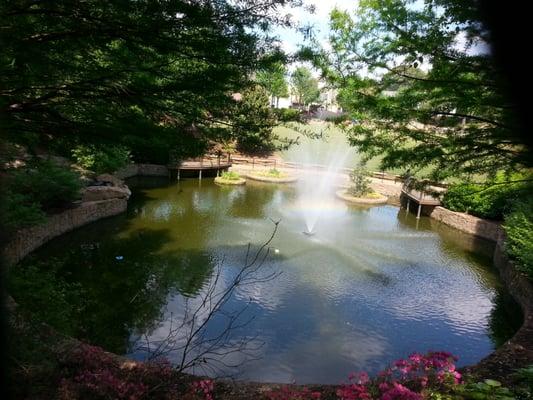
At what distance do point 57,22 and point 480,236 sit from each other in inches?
620

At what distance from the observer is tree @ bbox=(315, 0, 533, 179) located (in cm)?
378

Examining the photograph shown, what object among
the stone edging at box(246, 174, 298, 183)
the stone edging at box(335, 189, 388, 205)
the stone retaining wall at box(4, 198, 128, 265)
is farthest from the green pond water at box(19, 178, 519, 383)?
the stone edging at box(246, 174, 298, 183)

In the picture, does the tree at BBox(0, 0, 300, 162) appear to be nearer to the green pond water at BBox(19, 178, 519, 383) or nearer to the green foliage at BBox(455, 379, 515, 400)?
the green pond water at BBox(19, 178, 519, 383)

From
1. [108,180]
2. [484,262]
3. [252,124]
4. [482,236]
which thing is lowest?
[484,262]

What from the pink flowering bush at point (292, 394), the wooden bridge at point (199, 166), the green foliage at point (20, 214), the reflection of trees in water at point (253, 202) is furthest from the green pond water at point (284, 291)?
the wooden bridge at point (199, 166)

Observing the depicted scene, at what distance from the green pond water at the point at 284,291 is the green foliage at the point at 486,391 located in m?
2.33

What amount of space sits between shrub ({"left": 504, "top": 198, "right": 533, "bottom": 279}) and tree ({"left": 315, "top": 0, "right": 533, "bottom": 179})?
20.2 ft

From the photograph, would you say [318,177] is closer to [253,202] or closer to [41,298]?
[253,202]

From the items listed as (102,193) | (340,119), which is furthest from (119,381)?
(102,193)

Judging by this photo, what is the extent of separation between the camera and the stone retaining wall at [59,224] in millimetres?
9352

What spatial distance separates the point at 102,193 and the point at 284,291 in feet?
26.0

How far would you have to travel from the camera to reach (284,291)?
9125mm

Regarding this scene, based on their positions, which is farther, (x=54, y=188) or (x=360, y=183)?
(x=360, y=183)

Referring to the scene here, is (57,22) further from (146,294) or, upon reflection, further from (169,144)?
(146,294)
